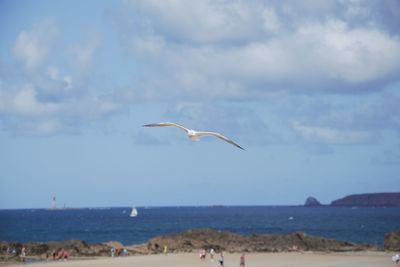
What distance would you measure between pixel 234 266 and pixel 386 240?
2182 centimetres

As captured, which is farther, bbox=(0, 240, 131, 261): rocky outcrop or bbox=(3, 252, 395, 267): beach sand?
bbox=(0, 240, 131, 261): rocky outcrop

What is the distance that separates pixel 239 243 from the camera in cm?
5919

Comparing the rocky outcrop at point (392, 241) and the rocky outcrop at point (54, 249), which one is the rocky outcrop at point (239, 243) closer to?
the rocky outcrop at point (392, 241)

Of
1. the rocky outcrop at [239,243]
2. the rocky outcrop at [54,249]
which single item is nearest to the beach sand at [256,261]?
the rocky outcrop at [239,243]

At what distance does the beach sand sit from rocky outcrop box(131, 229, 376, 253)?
4703mm

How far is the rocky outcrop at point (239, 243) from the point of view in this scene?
55562 millimetres

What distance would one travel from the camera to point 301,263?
43.3 meters

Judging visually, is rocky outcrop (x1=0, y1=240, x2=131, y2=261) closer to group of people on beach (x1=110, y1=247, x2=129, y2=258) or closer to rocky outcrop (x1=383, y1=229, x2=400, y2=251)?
group of people on beach (x1=110, y1=247, x2=129, y2=258)

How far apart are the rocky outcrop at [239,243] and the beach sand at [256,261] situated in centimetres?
470

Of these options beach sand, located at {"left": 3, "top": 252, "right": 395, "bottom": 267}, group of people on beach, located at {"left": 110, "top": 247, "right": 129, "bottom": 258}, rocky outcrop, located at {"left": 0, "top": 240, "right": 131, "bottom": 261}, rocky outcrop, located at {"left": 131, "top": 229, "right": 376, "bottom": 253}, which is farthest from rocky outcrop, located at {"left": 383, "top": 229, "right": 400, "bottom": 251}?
group of people on beach, located at {"left": 110, "top": 247, "right": 129, "bottom": 258}

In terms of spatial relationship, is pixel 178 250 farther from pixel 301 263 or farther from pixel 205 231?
pixel 301 263

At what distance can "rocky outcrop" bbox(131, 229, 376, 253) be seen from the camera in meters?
55.6

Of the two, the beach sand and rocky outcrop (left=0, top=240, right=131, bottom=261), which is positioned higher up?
rocky outcrop (left=0, top=240, right=131, bottom=261)

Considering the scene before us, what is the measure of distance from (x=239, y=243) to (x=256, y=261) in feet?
48.0
